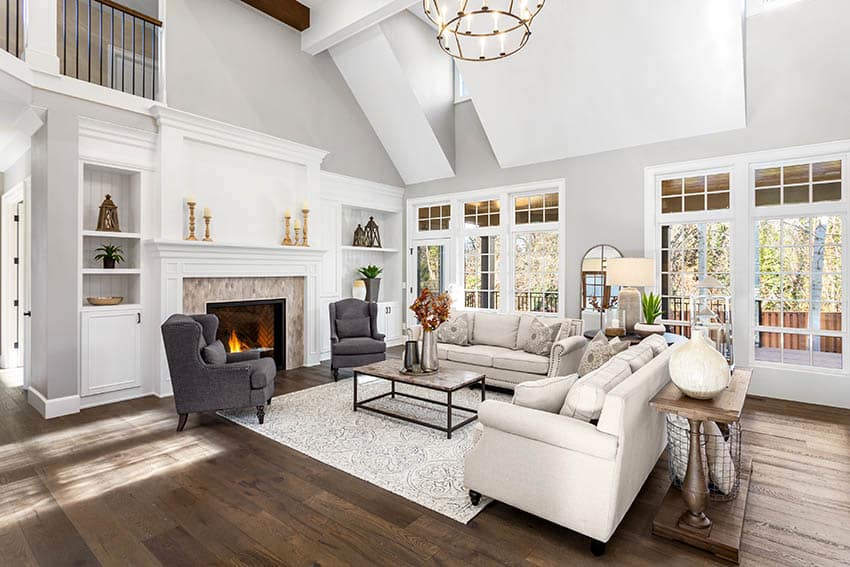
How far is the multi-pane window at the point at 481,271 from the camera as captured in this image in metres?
7.19

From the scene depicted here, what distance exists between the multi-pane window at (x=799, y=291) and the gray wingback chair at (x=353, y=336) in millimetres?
4397

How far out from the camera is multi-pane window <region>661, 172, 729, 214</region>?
5258mm

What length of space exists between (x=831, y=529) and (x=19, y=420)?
241 inches

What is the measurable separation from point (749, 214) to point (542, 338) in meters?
2.70

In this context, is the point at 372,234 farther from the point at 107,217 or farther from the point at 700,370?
the point at 700,370

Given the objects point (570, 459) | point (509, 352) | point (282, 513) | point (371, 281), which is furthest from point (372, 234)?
point (570, 459)

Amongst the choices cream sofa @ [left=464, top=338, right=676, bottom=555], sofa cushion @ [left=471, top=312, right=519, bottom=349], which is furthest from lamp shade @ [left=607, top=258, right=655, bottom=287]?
cream sofa @ [left=464, top=338, right=676, bottom=555]

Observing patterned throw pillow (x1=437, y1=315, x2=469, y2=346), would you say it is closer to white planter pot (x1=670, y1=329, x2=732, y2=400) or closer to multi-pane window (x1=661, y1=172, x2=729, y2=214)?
multi-pane window (x1=661, y1=172, x2=729, y2=214)

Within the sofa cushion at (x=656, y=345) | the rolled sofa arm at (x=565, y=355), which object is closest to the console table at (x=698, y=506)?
the sofa cushion at (x=656, y=345)

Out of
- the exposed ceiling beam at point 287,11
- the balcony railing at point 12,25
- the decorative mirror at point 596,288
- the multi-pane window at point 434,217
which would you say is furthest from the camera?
the multi-pane window at point 434,217

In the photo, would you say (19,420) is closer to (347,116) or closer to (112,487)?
(112,487)

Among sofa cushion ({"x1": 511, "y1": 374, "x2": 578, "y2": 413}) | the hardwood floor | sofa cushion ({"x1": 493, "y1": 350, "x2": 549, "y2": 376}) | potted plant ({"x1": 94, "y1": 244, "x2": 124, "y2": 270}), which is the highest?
potted plant ({"x1": 94, "y1": 244, "x2": 124, "y2": 270})

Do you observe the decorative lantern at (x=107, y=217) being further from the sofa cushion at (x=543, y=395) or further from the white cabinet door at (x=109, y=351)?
the sofa cushion at (x=543, y=395)

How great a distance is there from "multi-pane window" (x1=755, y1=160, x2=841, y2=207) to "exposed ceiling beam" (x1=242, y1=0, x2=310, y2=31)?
19.5 feet
